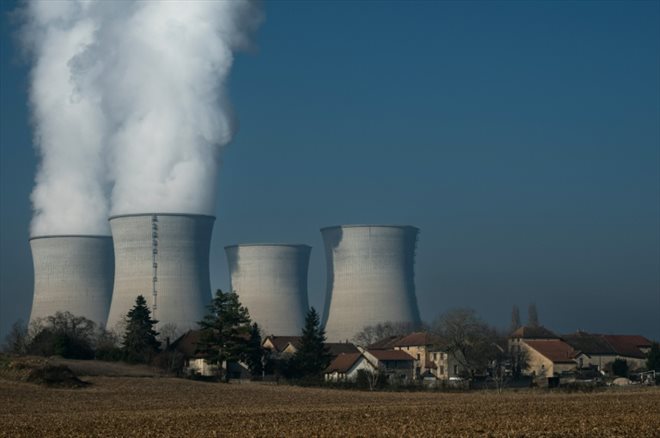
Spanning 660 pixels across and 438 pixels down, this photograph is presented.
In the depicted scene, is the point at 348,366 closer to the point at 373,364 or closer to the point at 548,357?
the point at 373,364

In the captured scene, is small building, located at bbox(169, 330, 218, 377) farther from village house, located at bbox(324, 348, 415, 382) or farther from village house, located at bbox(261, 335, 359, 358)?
village house, located at bbox(324, 348, 415, 382)

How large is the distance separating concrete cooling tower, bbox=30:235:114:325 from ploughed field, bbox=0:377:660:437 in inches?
531

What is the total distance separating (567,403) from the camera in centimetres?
2073

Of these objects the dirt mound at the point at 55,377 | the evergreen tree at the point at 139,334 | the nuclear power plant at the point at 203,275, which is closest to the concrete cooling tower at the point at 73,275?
the nuclear power plant at the point at 203,275

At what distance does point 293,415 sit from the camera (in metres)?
18.3

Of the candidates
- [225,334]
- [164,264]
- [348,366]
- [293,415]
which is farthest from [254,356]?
[293,415]

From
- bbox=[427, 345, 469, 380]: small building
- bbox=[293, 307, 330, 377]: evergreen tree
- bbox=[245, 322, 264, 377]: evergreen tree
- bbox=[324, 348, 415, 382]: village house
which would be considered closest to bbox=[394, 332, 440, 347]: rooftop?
bbox=[427, 345, 469, 380]: small building

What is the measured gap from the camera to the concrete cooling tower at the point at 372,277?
4178 cm

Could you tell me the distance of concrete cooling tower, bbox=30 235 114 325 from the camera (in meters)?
41.1

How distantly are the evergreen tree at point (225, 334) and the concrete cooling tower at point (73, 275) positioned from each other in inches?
247

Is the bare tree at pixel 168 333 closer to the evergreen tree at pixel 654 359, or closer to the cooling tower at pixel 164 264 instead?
the cooling tower at pixel 164 264

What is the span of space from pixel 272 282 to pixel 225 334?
514cm

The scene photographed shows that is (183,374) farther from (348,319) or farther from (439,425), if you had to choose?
(439,425)

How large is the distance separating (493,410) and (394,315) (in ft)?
76.3
